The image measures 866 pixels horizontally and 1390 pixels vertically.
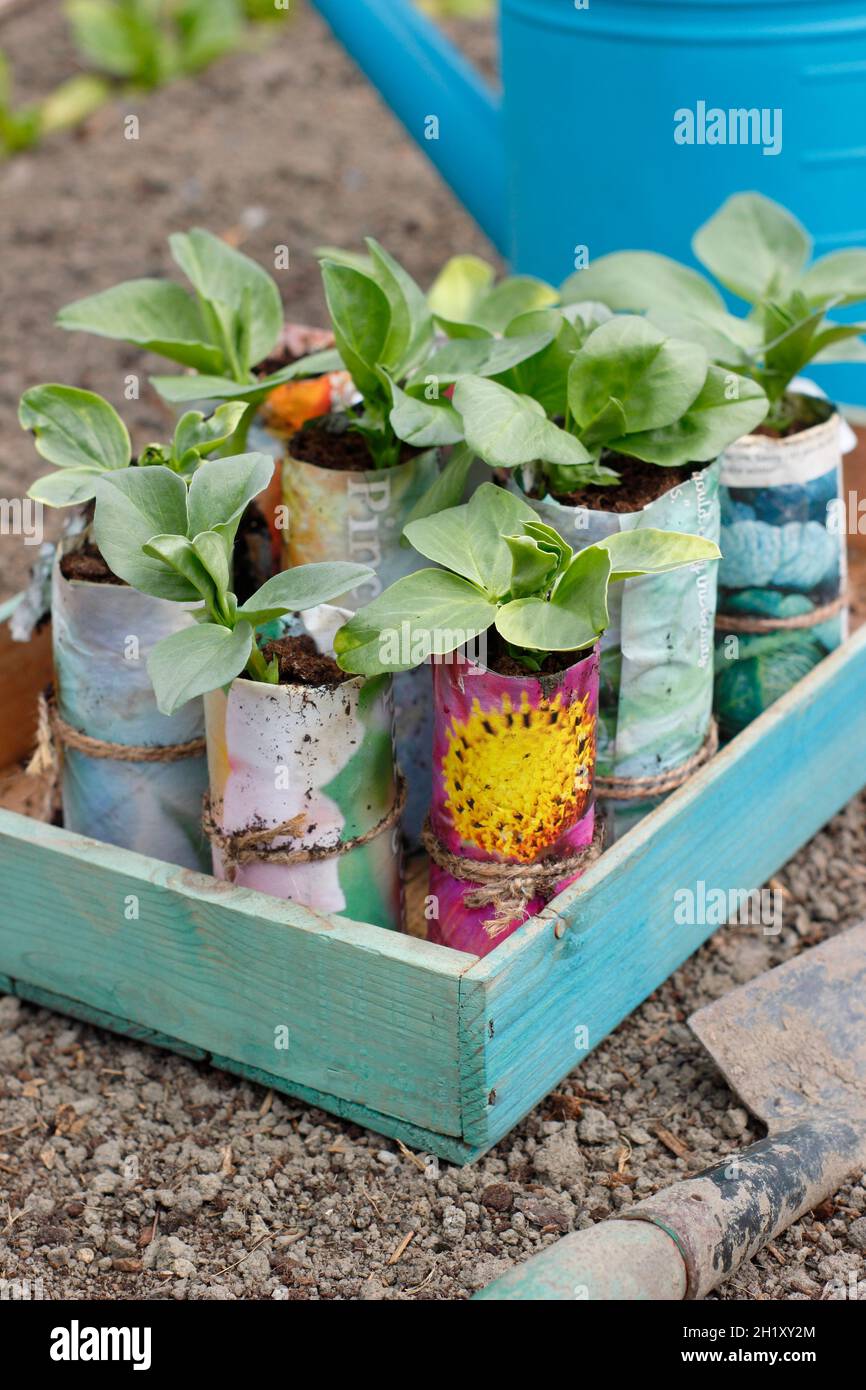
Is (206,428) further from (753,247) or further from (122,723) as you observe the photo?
(753,247)

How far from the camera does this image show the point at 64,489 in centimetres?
107

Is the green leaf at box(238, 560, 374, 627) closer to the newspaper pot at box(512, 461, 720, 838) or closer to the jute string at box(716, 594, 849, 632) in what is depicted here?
the newspaper pot at box(512, 461, 720, 838)

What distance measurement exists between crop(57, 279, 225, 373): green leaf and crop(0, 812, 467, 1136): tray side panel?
35cm

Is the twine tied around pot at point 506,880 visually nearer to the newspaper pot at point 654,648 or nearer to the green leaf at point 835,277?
the newspaper pot at point 654,648

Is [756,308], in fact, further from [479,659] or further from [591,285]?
[479,659]

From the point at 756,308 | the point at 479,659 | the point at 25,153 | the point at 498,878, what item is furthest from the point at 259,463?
the point at 25,153

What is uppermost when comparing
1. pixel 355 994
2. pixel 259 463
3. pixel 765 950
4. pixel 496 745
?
pixel 259 463

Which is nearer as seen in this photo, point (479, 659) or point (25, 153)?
point (479, 659)

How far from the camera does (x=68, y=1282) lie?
3.31ft

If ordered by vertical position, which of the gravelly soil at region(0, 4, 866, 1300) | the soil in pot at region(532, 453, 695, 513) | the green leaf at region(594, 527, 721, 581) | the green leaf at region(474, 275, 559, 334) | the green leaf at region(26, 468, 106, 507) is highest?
the green leaf at region(474, 275, 559, 334)

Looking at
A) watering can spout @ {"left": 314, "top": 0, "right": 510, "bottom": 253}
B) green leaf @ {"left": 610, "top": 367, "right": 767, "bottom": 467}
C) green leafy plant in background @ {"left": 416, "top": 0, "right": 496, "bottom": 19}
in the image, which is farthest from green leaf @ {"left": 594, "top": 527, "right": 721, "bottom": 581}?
green leafy plant in background @ {"left": 416, "top": 0, "right": 496, "bottom": 19}

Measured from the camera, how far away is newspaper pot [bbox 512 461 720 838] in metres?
1.10

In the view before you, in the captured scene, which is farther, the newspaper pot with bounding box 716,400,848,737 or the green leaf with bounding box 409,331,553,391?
the newspaper pot with bounding box 716,400,848,737

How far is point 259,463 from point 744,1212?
0.53 meters
